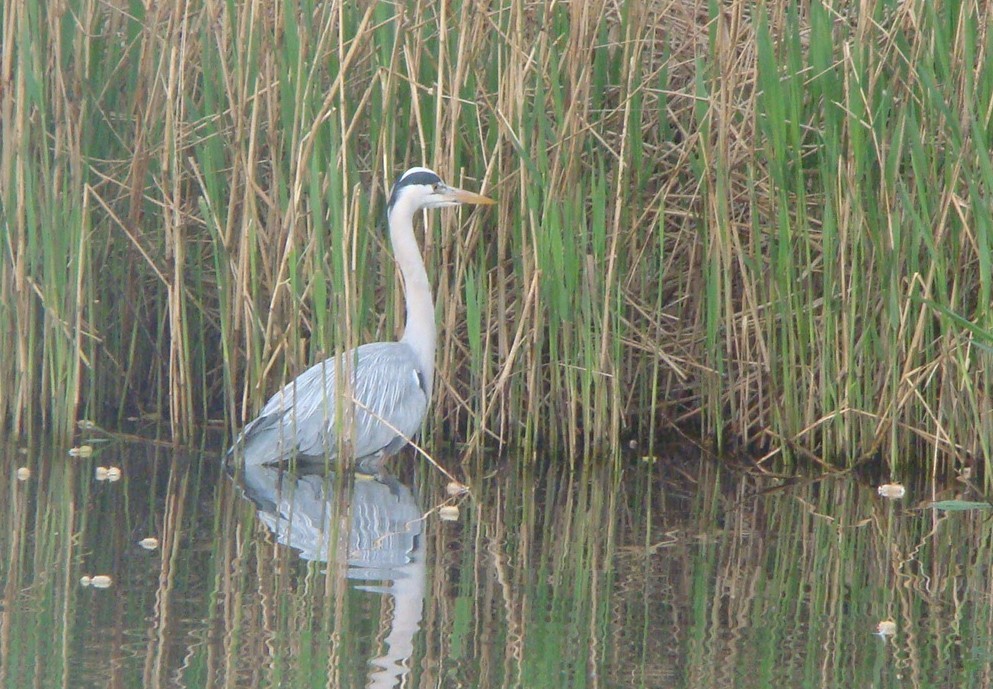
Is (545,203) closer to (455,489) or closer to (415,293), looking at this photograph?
(415,293)

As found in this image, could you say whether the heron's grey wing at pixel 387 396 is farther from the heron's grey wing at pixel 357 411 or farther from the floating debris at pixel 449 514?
the floating debris at pixel 449 514

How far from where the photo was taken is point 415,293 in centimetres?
479

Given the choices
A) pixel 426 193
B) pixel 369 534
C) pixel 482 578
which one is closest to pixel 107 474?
pixel 369 534

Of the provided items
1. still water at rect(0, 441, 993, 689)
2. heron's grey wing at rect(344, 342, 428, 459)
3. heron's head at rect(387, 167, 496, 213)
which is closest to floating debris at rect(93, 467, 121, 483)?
still water at rect(0, 441, 993, 689)

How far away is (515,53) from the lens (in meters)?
4.51

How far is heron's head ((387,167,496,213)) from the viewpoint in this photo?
180 inches

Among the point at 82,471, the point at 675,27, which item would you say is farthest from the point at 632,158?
the point at 82,471

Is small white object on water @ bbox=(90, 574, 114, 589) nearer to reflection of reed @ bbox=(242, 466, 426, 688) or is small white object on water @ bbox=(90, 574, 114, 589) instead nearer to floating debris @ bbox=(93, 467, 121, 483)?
reflection of reed @ bbox=(242, 466, 426, 688)

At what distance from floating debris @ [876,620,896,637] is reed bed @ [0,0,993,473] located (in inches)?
51.2

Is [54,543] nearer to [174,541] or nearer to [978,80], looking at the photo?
[174,541]

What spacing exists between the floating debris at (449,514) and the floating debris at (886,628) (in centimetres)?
139

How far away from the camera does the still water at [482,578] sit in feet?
9.78

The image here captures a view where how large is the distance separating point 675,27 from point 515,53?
1082mm

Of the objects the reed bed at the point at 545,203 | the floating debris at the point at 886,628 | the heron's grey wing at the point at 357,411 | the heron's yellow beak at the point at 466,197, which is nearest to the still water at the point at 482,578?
the floating debris at the point at 886,628
